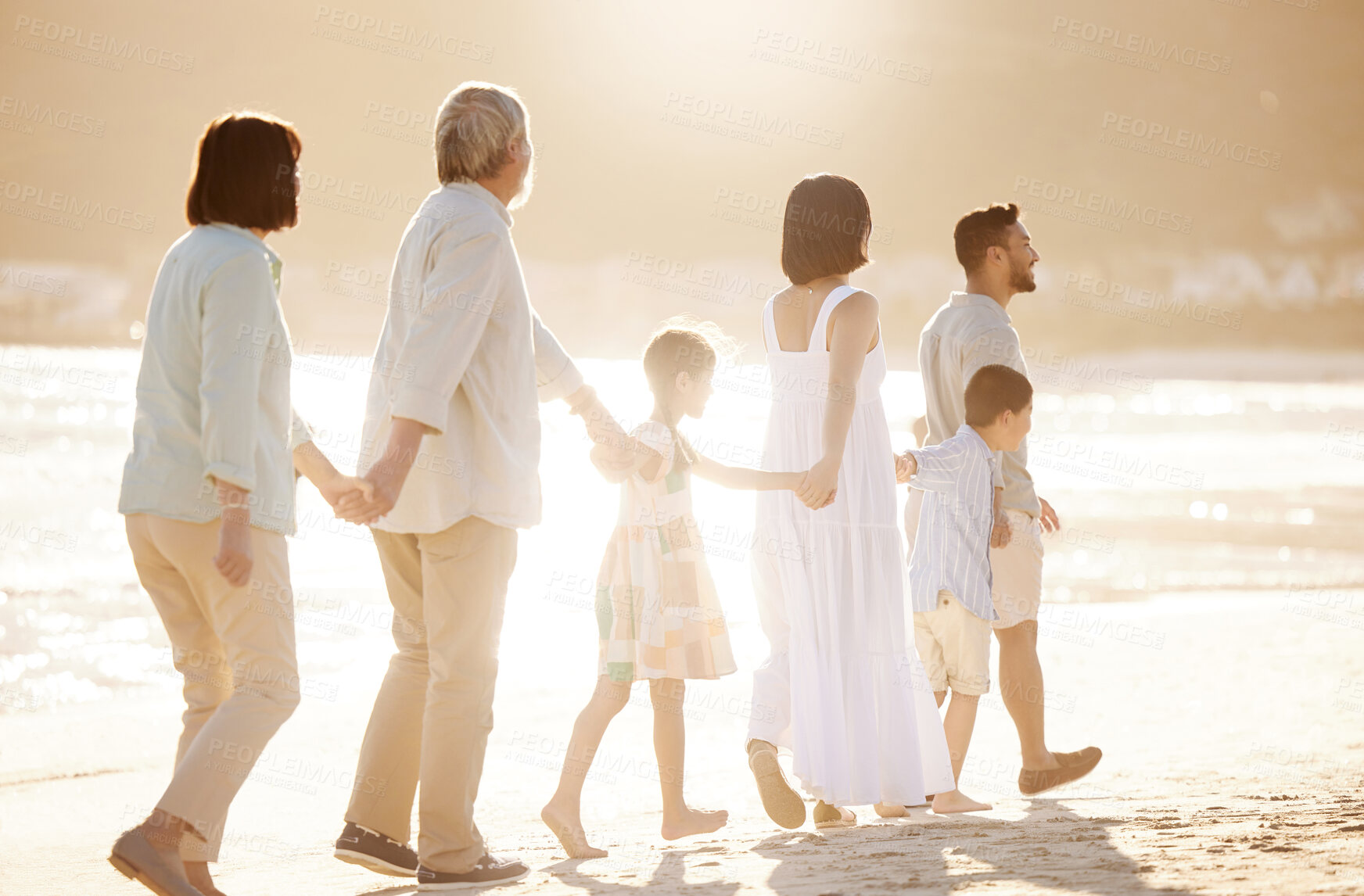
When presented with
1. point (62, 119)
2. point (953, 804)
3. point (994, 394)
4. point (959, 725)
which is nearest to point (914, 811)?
point (953, 804)

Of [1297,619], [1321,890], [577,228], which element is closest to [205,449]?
Answer: [1321,890]

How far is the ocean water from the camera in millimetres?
8359

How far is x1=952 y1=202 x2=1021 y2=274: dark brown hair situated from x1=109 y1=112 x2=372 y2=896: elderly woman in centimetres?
292

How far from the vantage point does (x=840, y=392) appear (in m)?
3.96

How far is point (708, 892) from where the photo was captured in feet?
10.4

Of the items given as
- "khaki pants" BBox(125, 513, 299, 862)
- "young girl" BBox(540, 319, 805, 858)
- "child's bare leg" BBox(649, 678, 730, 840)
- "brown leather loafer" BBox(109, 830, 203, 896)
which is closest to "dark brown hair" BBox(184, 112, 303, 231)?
"khaki pants" BBox(125, 513, 299, 862)

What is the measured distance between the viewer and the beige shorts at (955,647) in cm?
446

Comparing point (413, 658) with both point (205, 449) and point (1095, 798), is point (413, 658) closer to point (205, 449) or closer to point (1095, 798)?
point (205, 449)

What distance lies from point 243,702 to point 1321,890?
258 centimetres

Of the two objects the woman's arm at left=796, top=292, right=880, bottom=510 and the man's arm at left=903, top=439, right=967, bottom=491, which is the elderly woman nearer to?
the woman's arm at left=796, top=292, right=880, bottom=510

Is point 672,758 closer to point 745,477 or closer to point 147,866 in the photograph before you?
point 745,477

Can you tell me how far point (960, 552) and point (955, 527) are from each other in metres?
0.09

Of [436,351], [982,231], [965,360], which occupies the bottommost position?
[436,351]

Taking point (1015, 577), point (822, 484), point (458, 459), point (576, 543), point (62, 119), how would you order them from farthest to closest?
point (62, 119), point (576, 543), point (1015, 577), point (822, 484), point (458, 459)
